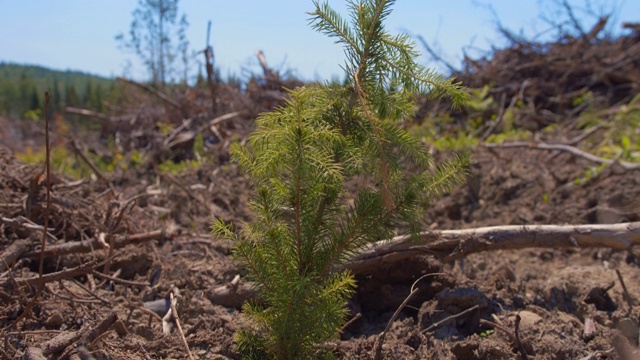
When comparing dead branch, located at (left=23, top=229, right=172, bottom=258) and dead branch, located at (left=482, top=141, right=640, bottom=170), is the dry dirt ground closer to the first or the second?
dead branch, located at (left=23, top=229, right=172, bottom=258)

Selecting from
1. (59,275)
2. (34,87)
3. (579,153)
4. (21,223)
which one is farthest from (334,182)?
(34,87)

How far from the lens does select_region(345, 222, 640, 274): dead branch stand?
2648mm

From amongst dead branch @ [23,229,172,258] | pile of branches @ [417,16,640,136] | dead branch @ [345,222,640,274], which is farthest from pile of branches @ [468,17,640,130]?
dead branch @ [23,229,172,258]

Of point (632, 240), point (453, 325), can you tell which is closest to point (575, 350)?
point (453, 325)

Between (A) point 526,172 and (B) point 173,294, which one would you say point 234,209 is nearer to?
(B) point 173,294

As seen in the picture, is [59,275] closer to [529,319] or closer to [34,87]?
A: [529,319]

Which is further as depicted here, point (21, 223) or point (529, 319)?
point (21, 223)

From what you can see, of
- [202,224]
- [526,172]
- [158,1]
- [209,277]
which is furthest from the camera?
[158,1]

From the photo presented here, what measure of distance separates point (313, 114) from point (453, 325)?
1.30 m

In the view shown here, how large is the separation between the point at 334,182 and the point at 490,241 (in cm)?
151

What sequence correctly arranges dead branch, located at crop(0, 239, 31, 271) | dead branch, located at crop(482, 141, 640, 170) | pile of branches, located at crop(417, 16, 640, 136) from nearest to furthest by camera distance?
dead branch, located at crop(0, 239, 31, 271), dead branch, located at crop(482, 141, 640, 170), pile of branches, located at crop(417, 16, 640, 136)

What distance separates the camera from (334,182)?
5.25 ft

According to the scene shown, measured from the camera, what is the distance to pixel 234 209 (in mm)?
4375

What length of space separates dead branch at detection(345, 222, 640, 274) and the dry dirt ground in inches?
3.8
